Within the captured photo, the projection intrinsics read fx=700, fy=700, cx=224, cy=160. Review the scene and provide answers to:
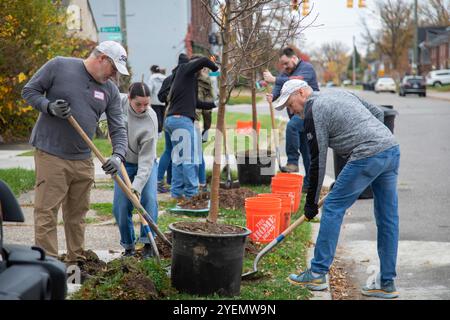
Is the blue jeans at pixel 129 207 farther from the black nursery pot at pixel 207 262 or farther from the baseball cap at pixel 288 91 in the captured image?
the baseball cap at pixel 288 91

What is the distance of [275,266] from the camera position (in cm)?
640

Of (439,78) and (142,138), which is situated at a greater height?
(142,138)

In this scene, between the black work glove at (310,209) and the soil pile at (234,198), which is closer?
the black work glove at (310,209)

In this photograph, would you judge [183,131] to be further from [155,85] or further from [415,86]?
[415,86]

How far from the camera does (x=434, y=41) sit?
86188 mm

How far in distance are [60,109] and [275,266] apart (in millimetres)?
2467

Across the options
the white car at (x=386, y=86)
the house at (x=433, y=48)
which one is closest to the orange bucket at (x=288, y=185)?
the white car at (x=386, y=86)

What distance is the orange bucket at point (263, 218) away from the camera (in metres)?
7.06

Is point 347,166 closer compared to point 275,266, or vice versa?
point 347,166

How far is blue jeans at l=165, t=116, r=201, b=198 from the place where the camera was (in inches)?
366

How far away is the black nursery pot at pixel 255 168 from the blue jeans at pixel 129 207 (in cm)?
428

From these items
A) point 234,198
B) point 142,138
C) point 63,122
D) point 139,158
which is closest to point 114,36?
point 234,198
